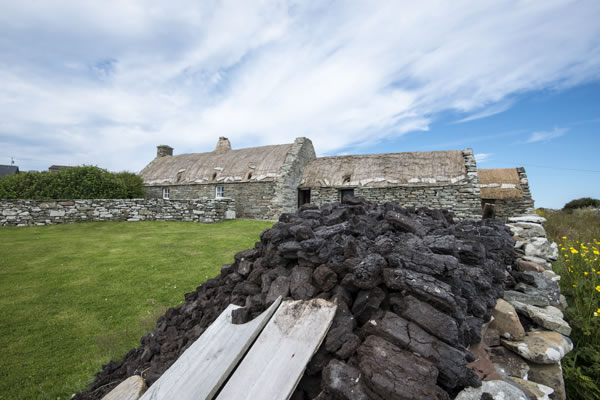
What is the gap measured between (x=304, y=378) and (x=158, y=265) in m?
7.31

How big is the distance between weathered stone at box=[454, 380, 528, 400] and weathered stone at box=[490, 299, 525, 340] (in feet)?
3.99

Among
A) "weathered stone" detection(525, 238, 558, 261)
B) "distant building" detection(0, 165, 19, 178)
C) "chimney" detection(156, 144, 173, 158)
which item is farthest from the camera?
"distant building" detection(0, 165, 19, 178)

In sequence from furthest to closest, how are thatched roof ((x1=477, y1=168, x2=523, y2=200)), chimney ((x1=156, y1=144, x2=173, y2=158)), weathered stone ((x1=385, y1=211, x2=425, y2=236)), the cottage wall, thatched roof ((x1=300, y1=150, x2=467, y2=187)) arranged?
chimney ((x1=156, y1=144, x2=173, y2=158))
the cottage wall
thatched roof ((x1=300, y1=150, x2=467, y2=187))
thatched roof ((x1=477, y1=168, x2=523, y2=200))
weathered stone ((x1=385, y1=211, x2=425, y2=236))

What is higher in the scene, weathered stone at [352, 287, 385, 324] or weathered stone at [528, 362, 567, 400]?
weathered stone at [352, 287, 385, 324]

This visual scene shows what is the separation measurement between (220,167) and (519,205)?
23339 millimetres

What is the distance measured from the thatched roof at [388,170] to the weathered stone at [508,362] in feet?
57.7

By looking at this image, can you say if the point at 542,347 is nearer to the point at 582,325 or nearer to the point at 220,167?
the point at 582,325

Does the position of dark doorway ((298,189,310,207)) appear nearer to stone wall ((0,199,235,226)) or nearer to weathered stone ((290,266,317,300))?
stone wall ((0,199,235,226))

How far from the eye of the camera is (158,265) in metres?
8.33

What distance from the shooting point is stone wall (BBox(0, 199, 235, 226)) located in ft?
46.1

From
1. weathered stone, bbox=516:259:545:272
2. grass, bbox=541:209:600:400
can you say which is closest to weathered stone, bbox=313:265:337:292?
grass, bbox=541:209:600:400

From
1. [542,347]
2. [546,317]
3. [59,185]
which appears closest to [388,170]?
[546,317]

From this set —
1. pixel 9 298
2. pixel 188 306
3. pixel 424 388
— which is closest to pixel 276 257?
pixel 188 306

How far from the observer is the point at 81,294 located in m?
6.41
